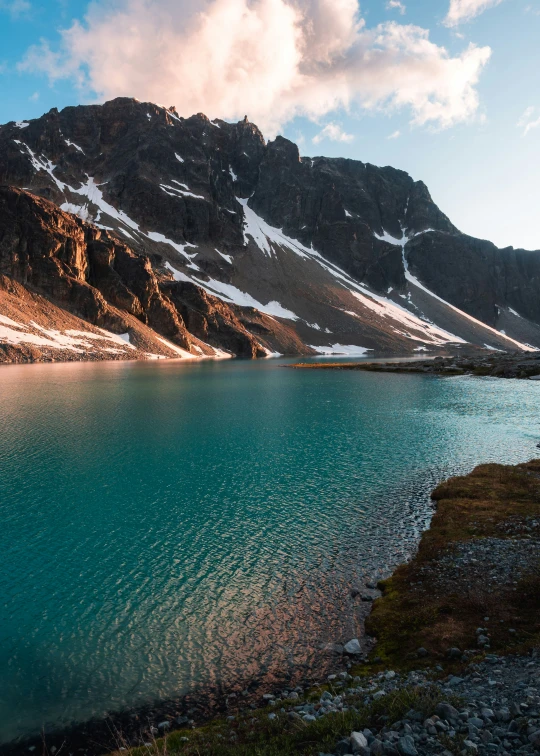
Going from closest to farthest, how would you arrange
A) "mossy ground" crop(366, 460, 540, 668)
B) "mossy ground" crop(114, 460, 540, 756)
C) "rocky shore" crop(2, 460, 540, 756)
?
1. "rocky shore" crop(2, 460, 540, 756)
2. "mossy ground" crop(114, 460, 540, 756)
3. "mossy ground" crop(366, 460, 540, 668)

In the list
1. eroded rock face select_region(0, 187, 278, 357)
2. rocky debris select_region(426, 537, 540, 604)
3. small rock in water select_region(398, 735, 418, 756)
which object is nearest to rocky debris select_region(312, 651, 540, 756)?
small rock in water select_region(398, 735, 418, 756)

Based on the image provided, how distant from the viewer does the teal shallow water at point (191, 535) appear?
1301 cm

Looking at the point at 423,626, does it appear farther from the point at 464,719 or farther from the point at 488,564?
the point at 464,719

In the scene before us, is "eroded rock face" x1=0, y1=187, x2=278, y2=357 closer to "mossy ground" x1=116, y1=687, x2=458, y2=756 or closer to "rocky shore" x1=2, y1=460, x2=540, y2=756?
"rocky shore" x1=2, y1=460, x2=540, y2=756

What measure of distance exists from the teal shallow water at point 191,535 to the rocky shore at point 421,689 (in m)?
1.13

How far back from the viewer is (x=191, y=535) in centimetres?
2142

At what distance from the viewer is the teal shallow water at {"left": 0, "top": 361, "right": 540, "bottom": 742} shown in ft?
42.7

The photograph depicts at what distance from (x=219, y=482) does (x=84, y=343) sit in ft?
373

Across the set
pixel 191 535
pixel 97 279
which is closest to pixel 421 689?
pixel 191 535

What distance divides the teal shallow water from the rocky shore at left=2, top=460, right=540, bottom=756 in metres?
1.13

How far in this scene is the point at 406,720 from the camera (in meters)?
7.97

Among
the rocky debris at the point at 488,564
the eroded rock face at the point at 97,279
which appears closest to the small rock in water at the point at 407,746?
the rocky debris at the point at 488,564

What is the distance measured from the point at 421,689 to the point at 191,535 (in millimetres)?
13737

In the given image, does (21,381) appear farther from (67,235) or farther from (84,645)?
(67,235)
